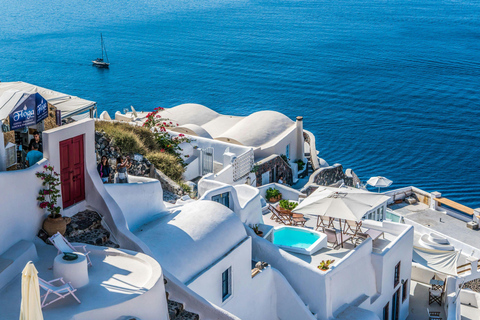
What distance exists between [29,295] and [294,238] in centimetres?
1355

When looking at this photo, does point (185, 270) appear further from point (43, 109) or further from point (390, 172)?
point (390, 172)

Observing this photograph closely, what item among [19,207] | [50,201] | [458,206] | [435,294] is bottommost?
[458,206]

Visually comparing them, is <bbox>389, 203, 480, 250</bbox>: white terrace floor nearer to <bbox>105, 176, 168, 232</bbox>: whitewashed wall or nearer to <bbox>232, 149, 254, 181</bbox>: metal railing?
<bbox>232, 149, 254, 181</bbox>: metal railing

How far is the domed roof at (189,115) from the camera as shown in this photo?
4219cm

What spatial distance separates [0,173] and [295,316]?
10.7 meters

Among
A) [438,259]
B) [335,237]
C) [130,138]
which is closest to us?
[335,237]

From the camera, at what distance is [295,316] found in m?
18.1

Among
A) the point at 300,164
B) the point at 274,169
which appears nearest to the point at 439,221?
the point at 300,164

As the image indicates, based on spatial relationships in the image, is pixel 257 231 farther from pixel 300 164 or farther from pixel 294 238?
pixel 300 164

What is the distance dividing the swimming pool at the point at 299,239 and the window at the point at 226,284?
13.1 feet

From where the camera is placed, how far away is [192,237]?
52.0 feet

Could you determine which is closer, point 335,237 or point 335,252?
point 335,252

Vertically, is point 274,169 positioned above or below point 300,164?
above

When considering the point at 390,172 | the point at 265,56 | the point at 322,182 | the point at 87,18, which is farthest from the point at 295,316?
the point at 87,18
